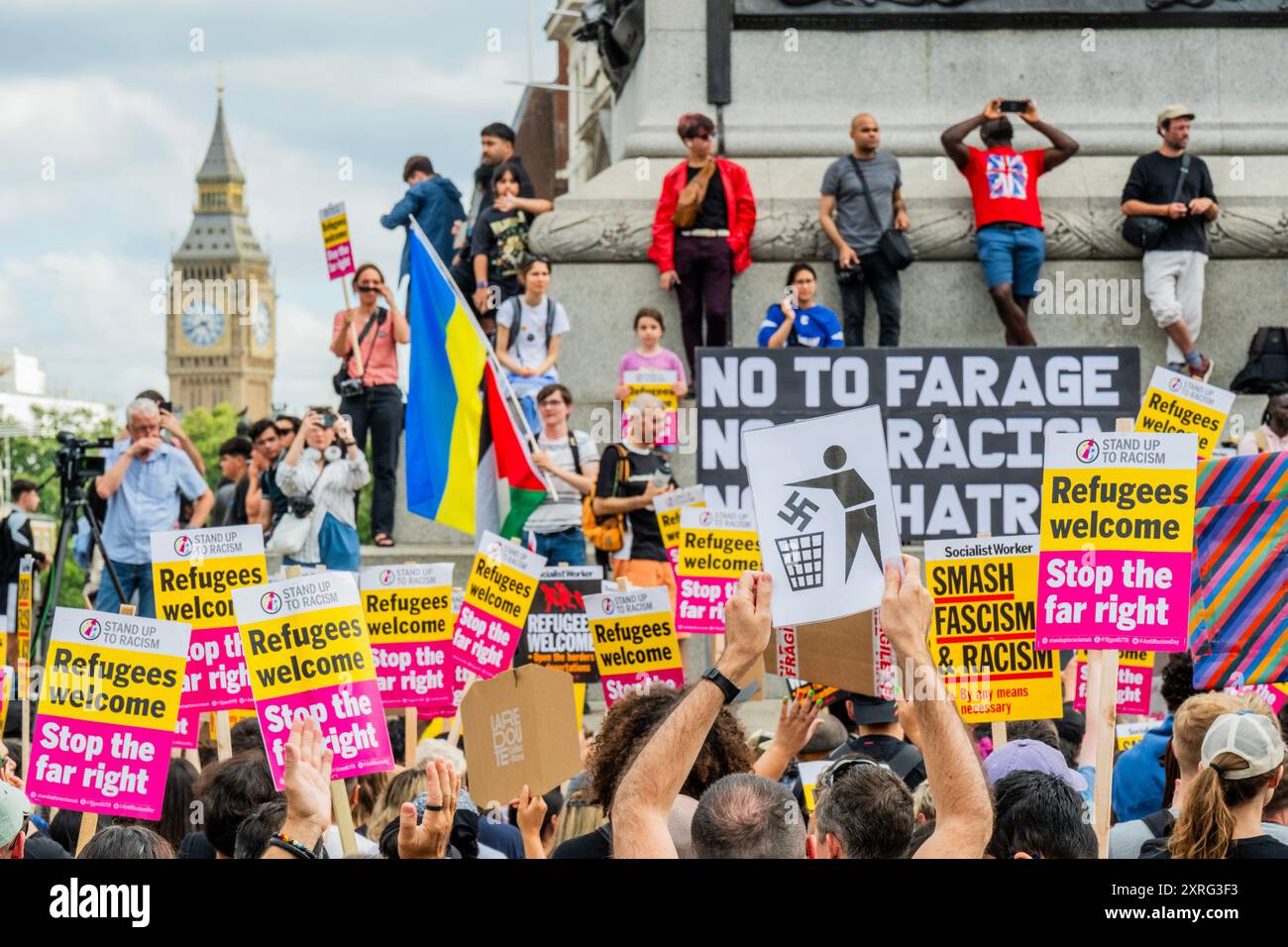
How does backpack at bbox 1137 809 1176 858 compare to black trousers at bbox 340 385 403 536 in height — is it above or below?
below

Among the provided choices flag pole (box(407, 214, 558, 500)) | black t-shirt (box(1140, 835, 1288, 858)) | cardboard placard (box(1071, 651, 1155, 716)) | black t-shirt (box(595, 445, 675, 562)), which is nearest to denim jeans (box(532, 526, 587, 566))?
flag pole (box(407, 214, 558, 500))

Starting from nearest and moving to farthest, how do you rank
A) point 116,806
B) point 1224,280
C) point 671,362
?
point 116,806
point 671,362
point 1224,280

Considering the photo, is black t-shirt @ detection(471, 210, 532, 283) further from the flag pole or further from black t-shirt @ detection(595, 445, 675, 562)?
black t-shirt @ detection(595, 445, 675, 562)

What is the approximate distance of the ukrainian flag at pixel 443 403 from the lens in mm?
12219

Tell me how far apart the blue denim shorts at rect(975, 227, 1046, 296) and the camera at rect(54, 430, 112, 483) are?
6.48 metres

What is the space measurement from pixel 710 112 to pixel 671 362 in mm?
3066

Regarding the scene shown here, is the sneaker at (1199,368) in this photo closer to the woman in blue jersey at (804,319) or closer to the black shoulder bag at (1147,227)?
the black shoulder bag at (1147,227)

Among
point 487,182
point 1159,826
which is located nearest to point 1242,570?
point 1159,826

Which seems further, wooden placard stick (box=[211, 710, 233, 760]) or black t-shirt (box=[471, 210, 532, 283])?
black t-shirt (box=[471, 210, 532, 283])

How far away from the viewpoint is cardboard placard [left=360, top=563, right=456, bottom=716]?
27.3 feet

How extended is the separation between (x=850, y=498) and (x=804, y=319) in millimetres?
8878
